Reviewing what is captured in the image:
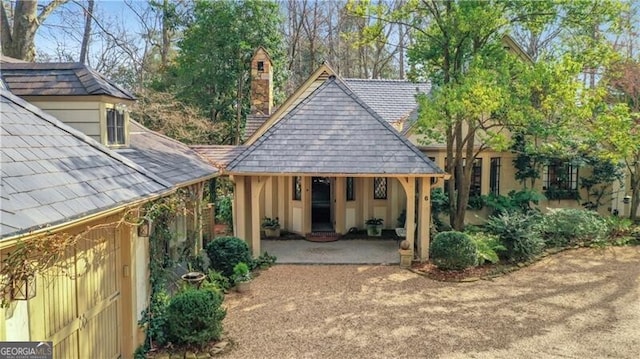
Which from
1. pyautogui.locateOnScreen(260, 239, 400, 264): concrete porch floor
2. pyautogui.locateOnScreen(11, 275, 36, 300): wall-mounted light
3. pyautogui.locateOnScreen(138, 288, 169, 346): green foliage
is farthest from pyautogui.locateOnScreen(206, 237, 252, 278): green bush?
pyautogui.locateOnScreen(11, 275, 36, 300): wall-mounted light

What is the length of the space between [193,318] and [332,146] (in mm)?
6735

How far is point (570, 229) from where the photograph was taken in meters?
13.5

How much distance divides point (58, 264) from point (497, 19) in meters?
11.5

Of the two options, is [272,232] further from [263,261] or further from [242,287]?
[242,287]

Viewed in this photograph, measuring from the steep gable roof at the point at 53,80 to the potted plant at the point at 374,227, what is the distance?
31.8 ft

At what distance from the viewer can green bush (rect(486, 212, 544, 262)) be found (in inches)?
467

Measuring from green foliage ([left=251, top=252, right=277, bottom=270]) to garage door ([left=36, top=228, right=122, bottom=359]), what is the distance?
5.31 m

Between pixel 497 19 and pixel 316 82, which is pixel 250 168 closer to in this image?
pixel 316 82

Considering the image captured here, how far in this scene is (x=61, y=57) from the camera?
23906 mm

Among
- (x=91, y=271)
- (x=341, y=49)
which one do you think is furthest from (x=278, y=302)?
(x=341, y=49)

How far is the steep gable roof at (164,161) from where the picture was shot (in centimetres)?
853

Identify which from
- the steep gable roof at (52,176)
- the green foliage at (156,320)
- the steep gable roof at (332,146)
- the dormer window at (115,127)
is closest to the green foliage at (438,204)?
the steep gable roof at (332,146)

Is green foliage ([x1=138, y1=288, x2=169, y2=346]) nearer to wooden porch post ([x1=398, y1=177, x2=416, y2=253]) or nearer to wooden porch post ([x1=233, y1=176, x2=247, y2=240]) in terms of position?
wooden porch post ([x1=233, y1=176, x2=247, y2=240])

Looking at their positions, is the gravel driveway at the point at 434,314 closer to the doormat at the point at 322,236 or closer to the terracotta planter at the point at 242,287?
the terracotta planter at the point at 242,287
